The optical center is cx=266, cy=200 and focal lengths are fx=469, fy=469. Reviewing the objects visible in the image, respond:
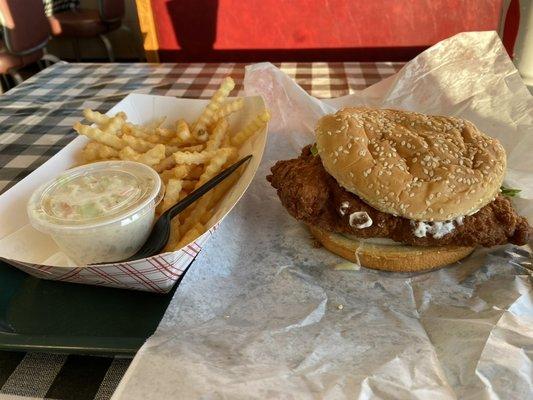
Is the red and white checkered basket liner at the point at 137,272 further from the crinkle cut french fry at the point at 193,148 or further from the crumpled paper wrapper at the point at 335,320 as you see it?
the crinkle cut french fry at the point at 193,148

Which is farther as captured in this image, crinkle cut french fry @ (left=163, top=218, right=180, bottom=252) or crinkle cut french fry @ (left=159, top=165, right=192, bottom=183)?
crinkle cut french fry @ (left=159, top=165, right=192, bottom=183)

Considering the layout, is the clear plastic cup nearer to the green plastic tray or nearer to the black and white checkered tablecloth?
the green plastic tray

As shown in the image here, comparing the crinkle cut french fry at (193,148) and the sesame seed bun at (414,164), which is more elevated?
the sesame seed bun at (414,164)

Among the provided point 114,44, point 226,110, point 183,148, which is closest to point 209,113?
point 226,110

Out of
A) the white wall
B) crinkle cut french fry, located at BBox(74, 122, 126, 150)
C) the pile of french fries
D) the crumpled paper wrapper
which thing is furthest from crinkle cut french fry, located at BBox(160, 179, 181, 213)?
the white wall

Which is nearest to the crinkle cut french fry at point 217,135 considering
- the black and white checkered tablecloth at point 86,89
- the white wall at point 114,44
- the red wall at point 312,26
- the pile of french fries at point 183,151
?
the pile of french fries at point 183,151

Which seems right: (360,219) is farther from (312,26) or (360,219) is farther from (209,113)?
(312,26)
